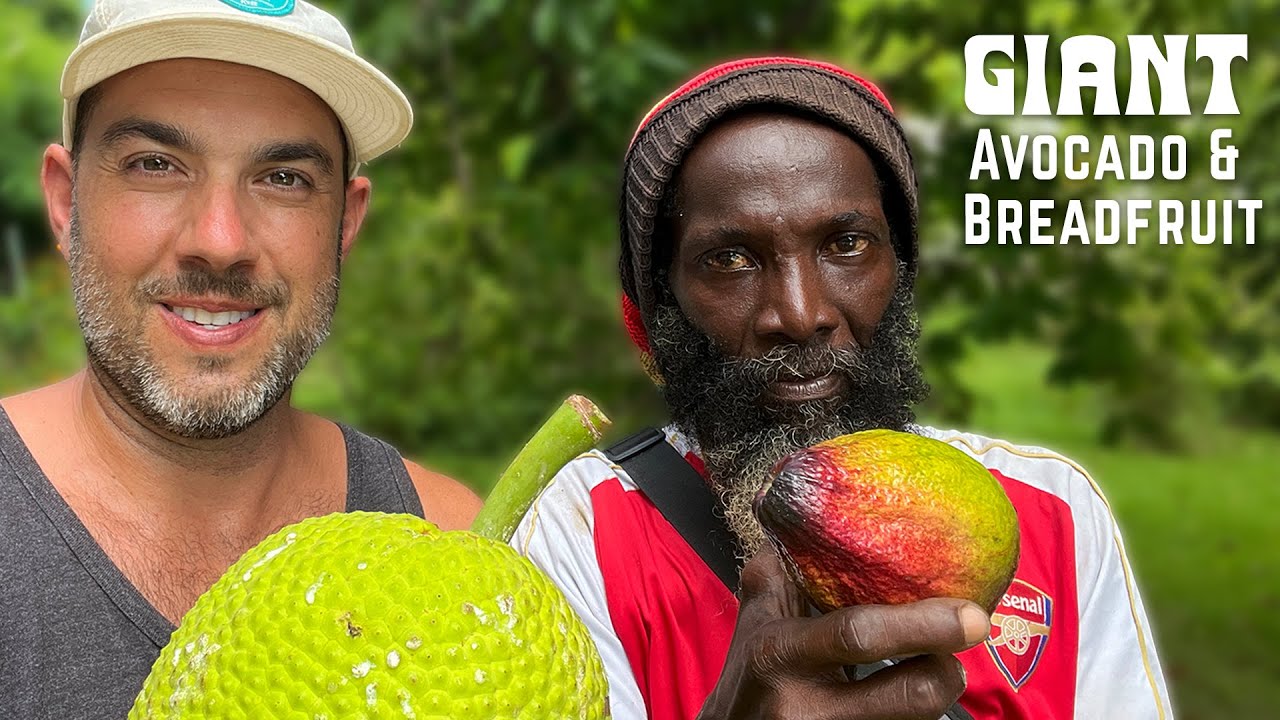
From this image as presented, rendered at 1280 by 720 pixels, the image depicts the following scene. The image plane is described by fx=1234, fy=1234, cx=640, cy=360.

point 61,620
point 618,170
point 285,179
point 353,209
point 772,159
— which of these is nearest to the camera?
point 61,620

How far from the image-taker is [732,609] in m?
2.64

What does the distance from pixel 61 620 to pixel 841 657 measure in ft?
5.38

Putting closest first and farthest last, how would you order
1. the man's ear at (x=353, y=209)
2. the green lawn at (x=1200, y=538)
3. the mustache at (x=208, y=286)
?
the mustache at (x=208, y=286), the man's ear at (x=353, y=209), the green lawn at (x=1200, y=538)

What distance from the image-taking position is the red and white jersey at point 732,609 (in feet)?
8.48

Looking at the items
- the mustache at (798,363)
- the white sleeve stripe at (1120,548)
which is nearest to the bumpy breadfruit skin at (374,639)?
the mustache at (798,363)

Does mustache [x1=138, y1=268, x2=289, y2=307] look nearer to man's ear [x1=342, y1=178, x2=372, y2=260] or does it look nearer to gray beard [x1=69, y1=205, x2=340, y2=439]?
gray beard [x1=69, y1=205, x2=340, y2=439]

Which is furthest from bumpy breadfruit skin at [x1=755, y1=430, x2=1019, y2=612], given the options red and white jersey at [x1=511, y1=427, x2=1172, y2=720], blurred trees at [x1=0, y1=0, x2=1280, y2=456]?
blurred trees at [x1=0, y1=0, x2=1280, y2=456]

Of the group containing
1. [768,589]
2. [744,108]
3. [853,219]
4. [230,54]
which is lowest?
[768,589]

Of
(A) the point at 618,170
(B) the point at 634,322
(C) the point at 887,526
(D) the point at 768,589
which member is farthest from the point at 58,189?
(A) the point at 618,170

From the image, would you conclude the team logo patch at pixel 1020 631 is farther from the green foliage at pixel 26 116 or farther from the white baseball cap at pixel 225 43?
the green foliage at pixel 26 116

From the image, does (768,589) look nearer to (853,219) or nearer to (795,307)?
(795,307)

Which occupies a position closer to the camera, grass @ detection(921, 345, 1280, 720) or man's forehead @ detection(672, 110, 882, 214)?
man's forehead @ detection(672, 110, 882, 214)

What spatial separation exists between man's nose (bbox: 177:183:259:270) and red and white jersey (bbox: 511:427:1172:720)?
850mm

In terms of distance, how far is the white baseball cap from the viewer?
2639 mm
